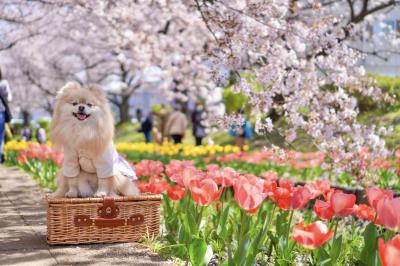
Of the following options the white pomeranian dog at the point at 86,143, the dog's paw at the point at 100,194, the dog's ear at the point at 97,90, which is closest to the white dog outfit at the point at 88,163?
the white pomeranian dog at the point at 86,143

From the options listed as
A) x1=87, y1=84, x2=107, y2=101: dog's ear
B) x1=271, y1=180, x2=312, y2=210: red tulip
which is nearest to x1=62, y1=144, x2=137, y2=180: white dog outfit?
x1=87, y1=84, x2=107, y2=101: dog's ear

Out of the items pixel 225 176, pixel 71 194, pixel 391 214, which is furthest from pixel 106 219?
pixel 391 214

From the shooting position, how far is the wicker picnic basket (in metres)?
4.25

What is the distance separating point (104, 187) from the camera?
4.48 m

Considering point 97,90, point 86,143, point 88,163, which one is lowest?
point 88,163

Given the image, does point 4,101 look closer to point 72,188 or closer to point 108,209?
point 72,188

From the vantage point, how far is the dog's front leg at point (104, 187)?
4.45m

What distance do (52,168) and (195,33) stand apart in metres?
10.1

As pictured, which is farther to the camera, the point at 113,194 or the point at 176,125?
the point at 176,125

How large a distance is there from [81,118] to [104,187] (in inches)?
21.0

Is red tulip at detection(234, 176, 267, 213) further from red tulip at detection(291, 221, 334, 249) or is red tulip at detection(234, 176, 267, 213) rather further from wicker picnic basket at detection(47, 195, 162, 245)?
wicker picnic basket at detection(47, 195, 162, 245)

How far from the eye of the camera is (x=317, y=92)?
7.04 metres

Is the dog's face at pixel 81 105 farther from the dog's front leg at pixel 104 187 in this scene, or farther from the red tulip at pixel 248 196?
the red tulip at pixel 248 196

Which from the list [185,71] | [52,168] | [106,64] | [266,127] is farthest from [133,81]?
Result: [266,127]
